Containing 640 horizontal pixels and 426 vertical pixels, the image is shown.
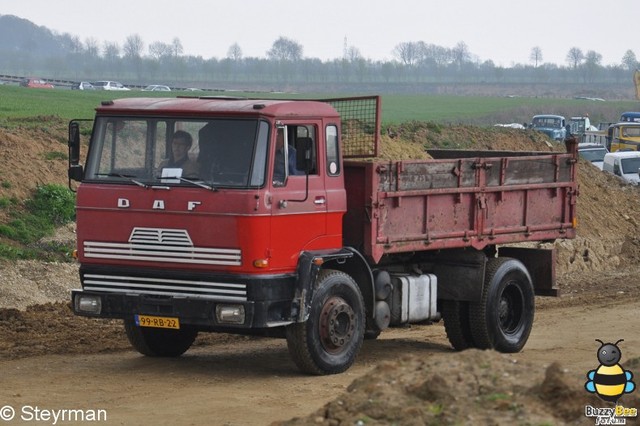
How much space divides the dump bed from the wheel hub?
69 cm

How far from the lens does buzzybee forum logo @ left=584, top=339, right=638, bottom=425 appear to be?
939 cm

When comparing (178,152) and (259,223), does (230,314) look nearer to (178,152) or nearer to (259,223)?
(259,223)

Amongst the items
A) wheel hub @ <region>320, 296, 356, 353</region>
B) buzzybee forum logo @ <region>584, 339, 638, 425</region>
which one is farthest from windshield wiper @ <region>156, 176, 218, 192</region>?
buzzybee forum logo @ <region>584, 339, 638, 425</region>

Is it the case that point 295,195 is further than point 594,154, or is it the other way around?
point 594,154

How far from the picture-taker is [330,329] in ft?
42.8

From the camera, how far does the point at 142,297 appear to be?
12.7 metres

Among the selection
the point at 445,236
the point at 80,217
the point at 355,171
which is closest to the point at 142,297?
the point at 80,217

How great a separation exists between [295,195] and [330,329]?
1.47 meters

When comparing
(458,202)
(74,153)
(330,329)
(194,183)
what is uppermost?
(74,153)

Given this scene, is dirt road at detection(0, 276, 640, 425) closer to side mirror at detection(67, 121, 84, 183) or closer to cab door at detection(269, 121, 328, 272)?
cab door at detection(269, 121, 328, 272)

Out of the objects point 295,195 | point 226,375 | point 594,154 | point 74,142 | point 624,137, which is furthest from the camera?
point 624,137

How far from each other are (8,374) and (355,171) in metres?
4.19

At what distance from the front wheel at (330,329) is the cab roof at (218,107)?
1.69 meters

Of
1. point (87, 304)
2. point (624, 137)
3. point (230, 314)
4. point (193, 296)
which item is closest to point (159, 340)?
point (87, 304)
